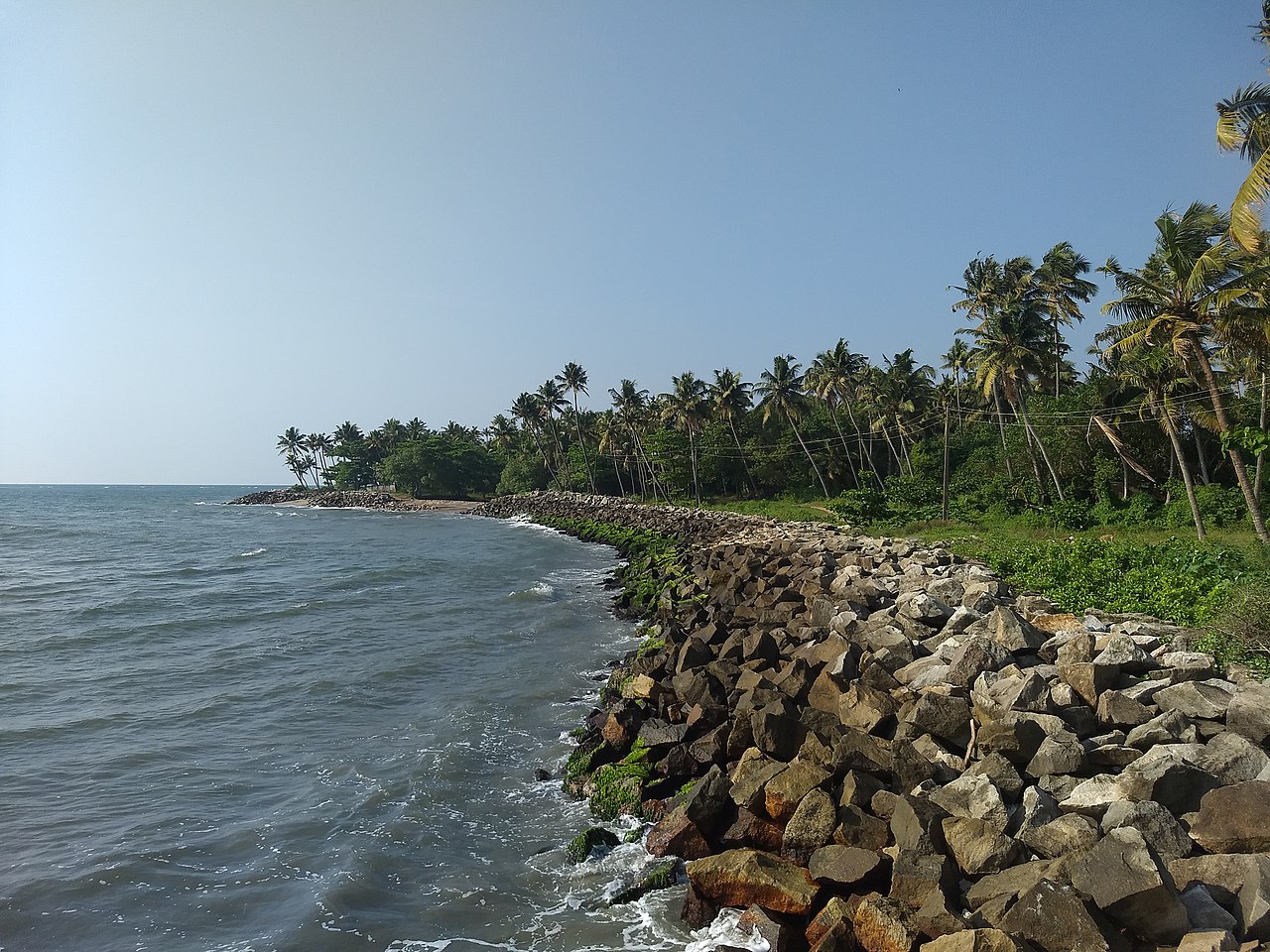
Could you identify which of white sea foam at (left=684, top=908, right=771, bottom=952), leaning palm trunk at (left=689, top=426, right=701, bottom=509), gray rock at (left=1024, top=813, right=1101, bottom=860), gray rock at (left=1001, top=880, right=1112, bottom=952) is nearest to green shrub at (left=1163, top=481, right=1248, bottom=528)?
gray rock at (left=1024, top=813, right=1101, bottom=860)

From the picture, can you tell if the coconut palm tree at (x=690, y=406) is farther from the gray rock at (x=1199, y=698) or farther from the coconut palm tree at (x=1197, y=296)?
the gray rock at (x=1199, y=698)

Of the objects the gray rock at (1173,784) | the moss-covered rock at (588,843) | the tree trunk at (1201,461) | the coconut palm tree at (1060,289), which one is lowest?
the moss-covered rock at (588,843)

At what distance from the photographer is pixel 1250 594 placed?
9359 millimetres

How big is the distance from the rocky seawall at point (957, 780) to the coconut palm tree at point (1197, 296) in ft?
36.8

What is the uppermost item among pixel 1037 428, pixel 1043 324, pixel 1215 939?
pixel 1043 324

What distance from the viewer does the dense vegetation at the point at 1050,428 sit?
1620 centimetres

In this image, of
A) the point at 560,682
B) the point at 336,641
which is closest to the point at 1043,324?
the point at 560,682

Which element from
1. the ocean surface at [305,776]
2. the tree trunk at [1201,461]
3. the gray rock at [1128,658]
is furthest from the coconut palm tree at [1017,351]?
the gray rock at [1128,658]

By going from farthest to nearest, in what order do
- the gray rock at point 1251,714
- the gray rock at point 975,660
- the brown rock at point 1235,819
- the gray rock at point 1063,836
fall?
the gray rock at point 975,660 < the gray rock at point 1251,714 < the gray rock at point 1063,836 < the brown rock at point 1235,819

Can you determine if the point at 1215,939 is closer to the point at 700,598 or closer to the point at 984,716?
the point at 984,716

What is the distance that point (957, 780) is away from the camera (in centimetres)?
698

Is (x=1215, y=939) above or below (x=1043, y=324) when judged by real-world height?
below

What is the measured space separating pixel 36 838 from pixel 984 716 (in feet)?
38.6

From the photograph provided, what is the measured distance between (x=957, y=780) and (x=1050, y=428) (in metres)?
35.0
